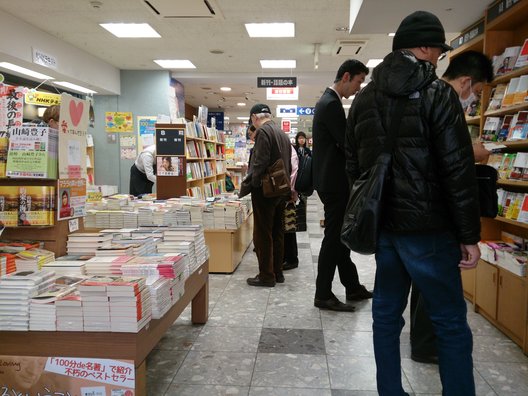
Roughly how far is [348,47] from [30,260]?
7.16 meters

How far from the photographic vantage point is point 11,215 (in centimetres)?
238

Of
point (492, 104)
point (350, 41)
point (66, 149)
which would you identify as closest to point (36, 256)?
point (66, 149)

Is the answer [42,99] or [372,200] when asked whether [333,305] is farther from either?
[42,99]

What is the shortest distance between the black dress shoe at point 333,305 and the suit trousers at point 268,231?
0.77 meters

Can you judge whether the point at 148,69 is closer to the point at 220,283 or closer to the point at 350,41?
the point at 350,41

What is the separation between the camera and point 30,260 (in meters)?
2.26

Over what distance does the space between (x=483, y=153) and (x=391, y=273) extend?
33.2 inches

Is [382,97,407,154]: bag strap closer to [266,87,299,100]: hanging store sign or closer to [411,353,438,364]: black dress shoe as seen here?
[411,353,438,364]: black dress shoe

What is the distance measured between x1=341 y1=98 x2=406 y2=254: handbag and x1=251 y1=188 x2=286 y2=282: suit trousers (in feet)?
7.43

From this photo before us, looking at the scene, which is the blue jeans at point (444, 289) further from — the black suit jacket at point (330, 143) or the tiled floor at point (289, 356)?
the black suit jacket at point (330, 143)

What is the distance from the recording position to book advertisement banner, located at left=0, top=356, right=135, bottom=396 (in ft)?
5.71

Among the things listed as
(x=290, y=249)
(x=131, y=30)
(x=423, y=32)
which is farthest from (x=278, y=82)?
(x=423, y=32)

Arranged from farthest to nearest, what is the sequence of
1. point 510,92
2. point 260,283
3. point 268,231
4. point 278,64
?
1. point 278,64
2. point 260,283
3. point 268,231
4. point 510,92

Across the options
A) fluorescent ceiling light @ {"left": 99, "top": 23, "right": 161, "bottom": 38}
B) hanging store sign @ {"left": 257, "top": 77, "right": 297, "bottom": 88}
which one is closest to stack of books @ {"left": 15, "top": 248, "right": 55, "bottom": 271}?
fluorescent ceiling light @ {"left": 99, "top": 23, "right": 161, "bottom": 38}
